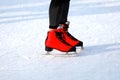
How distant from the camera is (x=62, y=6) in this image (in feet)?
11.0

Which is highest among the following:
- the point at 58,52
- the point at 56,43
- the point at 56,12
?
the point at 56,12

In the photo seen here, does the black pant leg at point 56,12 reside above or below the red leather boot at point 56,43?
above

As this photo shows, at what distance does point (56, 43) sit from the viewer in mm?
3301

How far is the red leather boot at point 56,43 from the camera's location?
328cm

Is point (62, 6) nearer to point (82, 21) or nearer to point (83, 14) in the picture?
point (82, 21)

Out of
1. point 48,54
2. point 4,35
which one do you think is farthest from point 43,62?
point 4,35

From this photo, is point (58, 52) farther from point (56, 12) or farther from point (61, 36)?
point (56, 12)

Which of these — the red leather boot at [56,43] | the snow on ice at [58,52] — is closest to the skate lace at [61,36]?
the red leather boot at [56,43]

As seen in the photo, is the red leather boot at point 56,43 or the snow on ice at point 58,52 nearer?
the snow on ice at point 58,52

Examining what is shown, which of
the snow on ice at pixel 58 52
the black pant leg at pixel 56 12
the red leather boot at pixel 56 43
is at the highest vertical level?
the black pant leg at pixel 56 12

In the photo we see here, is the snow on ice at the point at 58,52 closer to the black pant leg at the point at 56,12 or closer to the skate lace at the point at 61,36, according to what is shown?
the skate lace at the point at 61,36

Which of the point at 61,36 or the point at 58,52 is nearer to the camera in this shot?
the point at 61,36

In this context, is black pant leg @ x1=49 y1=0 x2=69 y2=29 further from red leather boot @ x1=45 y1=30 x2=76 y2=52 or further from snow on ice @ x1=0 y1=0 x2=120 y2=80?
snow on ice @ x1=0 y1=0 x2=120 y2=80


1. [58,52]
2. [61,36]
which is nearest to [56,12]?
[61,36]
